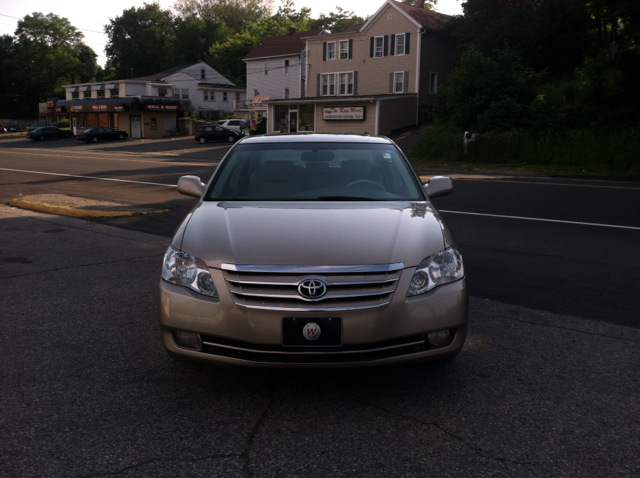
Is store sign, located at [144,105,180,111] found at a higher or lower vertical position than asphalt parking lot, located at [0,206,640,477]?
higher

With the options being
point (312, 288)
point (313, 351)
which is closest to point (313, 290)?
point (312, 288)

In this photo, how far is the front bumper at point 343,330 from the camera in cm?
348

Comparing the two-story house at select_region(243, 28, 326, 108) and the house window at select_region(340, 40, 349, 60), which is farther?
the two-story house at select_region(243, 28, 326, 108)

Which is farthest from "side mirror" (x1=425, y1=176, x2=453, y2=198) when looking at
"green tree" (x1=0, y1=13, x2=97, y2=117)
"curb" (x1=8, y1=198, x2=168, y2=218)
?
"green tree" (x1=0, y1=13, x2=97, y2=117)

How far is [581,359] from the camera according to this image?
4.49 m

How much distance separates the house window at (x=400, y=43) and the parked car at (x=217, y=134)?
1379 centimetres

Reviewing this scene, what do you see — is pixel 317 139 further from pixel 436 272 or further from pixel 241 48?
pixel 241 48

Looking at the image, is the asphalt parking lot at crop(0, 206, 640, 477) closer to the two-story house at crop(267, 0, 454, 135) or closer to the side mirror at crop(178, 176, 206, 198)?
the side mirror at crop(178, 176, 206, 198)

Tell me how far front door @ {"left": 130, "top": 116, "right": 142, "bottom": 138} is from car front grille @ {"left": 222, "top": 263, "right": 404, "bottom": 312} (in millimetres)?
65669

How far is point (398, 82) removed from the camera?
48.6 m

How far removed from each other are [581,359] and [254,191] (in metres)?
2.71

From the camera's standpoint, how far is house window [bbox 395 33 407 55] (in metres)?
47.7

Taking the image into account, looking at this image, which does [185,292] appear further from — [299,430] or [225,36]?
[225,36]

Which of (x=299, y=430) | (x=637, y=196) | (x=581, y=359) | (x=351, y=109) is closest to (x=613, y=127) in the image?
(x=637, y=196)
